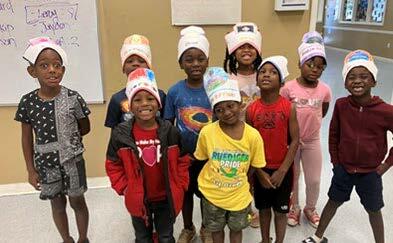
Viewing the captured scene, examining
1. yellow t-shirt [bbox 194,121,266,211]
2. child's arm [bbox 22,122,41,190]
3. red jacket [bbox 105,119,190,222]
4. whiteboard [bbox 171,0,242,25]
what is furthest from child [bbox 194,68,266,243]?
whiteboard [bbox 171,0,242,25]

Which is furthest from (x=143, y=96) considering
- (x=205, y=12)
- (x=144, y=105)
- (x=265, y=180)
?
(x=205, y=12)

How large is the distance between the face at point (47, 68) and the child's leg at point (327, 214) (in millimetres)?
1513

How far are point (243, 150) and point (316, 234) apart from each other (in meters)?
0.84

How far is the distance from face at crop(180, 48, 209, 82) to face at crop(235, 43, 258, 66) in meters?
0.21

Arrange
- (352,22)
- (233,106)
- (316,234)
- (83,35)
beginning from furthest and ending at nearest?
(352,22) < (83,35) < (316,234) < (233,106)

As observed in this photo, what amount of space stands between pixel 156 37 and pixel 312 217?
1.57 metres

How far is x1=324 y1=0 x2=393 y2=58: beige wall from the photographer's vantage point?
328 inches

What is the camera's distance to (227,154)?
5.01ft

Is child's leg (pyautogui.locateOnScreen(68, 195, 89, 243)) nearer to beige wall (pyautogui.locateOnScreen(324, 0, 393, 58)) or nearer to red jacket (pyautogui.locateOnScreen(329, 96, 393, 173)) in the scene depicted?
red jacket (pyautogui.locateOnScreen(329, 96, 393, 173))

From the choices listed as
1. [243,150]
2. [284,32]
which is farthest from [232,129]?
[284,32]

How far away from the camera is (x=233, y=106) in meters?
1.49

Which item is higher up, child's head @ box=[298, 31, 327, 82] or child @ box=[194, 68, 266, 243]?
child's head @ box=[298, 31, 327, 82]

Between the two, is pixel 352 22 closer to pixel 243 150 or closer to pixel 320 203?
pixel 320 203

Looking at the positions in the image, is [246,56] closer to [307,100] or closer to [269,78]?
[269,78]
